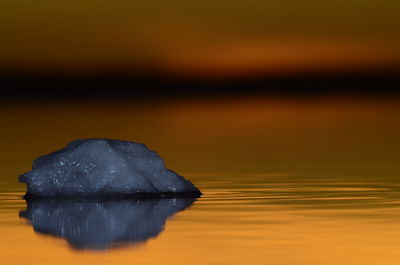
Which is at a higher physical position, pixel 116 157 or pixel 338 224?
pixel 116 157

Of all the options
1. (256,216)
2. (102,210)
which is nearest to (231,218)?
(256,216)

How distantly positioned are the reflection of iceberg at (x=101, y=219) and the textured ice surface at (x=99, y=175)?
371mm

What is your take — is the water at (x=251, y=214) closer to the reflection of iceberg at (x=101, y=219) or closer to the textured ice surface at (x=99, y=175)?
the reflection of iceberg at (x=101, y=219)

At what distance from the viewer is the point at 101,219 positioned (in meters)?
20.0

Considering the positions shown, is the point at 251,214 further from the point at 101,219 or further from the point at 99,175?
the point at 99,175

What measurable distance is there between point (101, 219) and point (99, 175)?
8.41 feet

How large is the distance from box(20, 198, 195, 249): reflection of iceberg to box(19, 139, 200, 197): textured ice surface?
371 mm

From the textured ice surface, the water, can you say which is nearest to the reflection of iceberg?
the water

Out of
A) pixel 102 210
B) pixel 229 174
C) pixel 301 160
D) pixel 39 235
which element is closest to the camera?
pixel 39 235

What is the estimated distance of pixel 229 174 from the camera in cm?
2788

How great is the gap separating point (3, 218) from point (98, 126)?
38.1 m

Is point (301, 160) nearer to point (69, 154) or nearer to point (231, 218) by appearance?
point (69, 154)

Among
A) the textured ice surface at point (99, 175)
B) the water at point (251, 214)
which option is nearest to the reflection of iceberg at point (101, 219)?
the water at point (251, 214)

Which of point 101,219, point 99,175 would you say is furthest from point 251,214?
point 99,175
